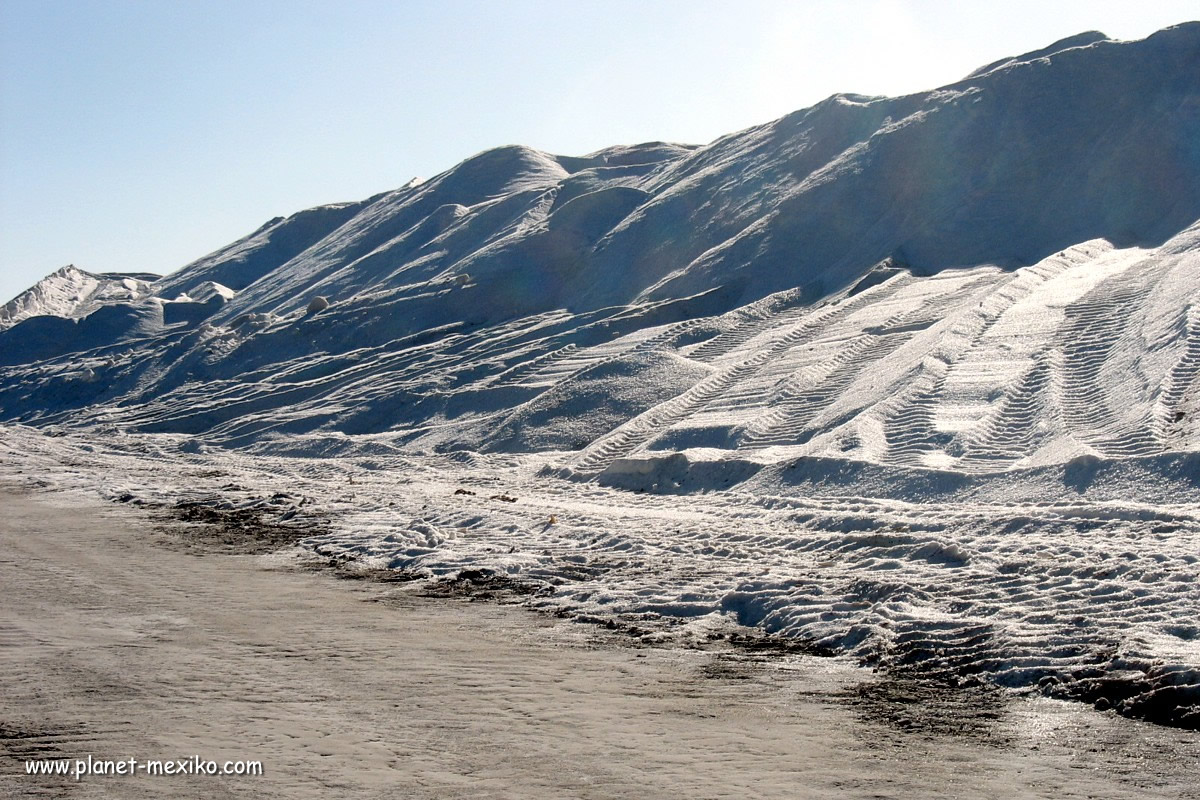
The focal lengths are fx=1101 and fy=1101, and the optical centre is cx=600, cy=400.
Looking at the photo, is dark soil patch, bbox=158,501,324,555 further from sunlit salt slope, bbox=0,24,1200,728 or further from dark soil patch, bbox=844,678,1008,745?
dark soil patch, bbox=844,678,1008,745

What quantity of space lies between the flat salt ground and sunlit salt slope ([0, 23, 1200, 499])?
5.57 m

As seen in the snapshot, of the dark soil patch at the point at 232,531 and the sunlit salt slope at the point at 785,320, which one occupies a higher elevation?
the sunlit salt slope at the point at 785,320

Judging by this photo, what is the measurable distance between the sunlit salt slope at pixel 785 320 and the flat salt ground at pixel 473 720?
A: 557 centimetres

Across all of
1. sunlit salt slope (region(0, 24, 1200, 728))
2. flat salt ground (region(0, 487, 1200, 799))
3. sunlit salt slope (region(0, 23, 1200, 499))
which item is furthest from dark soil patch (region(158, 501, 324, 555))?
sunlit salt slope (region(0, 23, 1200, 499))

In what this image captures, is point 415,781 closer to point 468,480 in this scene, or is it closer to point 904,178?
point 468,480

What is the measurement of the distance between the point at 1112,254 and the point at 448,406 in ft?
41.2

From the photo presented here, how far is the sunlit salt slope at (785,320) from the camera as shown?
42.1ft

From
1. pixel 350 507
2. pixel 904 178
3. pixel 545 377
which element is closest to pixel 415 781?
pixel 350 507

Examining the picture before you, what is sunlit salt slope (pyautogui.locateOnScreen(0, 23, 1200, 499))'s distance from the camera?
1282 cm

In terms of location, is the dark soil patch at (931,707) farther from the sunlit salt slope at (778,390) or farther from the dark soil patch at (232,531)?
the dark soil patch at (232,531)

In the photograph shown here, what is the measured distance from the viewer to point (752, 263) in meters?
24.7

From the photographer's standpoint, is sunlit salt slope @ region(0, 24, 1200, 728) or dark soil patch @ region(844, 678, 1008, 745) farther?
sunlit salt slope @ region(0, 24, 1200, 728)

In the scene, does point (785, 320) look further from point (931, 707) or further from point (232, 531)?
point (931, 707)

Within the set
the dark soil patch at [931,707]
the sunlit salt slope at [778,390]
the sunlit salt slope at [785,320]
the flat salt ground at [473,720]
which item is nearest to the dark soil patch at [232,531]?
the sunlit salt slope at [778,390]
